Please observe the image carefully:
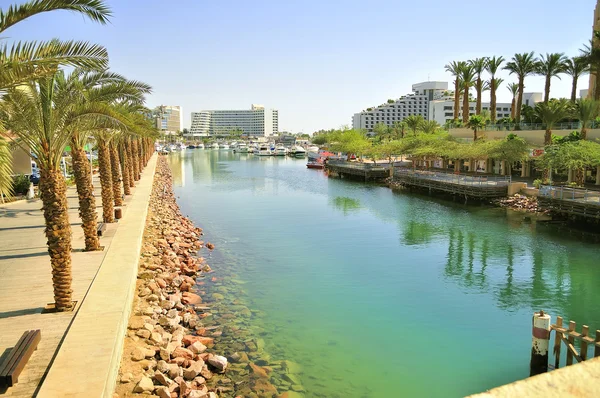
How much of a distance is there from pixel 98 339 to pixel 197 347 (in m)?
3.14

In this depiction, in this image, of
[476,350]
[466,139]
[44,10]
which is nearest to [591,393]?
[476,350]

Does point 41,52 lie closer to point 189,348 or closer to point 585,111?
point 189,348

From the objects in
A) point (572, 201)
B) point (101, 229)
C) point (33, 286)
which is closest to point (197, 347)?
point (33, 286)

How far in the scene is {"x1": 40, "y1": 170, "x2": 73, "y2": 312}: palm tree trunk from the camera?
10.8 m

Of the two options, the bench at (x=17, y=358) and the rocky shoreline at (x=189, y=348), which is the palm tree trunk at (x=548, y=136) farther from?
the bench at (x=17, y=358)

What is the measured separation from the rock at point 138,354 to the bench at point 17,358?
182 centimetres

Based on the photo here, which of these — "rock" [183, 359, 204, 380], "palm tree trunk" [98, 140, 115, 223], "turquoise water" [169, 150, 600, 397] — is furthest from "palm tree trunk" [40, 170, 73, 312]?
"palm tree trunk" [98, 140, 115, 223]

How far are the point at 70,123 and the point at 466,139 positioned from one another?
163 feet

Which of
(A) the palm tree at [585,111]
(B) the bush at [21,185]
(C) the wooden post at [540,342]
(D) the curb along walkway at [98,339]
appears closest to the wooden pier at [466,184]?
(A) the palm tree at [585,111]

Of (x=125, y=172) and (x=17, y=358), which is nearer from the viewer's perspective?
(x=17, y=358)

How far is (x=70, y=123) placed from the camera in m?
12.7

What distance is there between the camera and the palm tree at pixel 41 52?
284 inches

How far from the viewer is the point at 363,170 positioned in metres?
60.7

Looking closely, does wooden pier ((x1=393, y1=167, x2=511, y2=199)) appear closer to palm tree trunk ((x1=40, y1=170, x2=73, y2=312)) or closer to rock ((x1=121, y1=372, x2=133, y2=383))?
palm tree trunk ((x1=40, y1=170, x2=73, y2=312))
